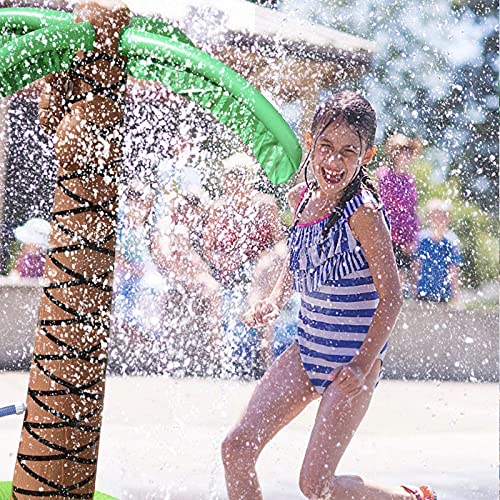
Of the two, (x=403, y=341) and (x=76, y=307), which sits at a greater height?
(x=76, y=307)

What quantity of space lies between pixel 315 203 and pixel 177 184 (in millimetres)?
3833

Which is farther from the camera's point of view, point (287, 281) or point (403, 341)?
point (403, 341)

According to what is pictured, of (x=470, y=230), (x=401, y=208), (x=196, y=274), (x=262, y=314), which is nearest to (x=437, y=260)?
(x=401, y=208)

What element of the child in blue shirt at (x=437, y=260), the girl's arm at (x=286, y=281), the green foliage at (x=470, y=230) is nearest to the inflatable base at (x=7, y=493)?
the girl's arm at (x=286, y=281)

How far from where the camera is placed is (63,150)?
237 cm

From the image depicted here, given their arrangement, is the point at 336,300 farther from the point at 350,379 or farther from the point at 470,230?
the point at 470,230

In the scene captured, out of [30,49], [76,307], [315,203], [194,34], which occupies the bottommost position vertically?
[76,307]

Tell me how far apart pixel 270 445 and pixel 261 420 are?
2.14 meters

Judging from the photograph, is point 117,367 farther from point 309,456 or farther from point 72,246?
point 72,246

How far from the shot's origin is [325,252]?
2.96 metres

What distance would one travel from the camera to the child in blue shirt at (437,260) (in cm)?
736

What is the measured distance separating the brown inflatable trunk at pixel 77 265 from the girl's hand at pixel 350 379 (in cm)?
68

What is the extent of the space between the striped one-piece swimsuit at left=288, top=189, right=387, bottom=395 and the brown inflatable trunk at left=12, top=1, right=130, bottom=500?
75cm

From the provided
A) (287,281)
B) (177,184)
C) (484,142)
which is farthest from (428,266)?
(484,142)
